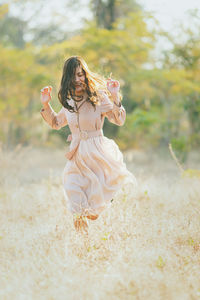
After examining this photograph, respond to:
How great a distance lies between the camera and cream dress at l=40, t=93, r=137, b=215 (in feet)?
12.5

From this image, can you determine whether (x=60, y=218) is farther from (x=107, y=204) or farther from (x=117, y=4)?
(x=117, y=4)

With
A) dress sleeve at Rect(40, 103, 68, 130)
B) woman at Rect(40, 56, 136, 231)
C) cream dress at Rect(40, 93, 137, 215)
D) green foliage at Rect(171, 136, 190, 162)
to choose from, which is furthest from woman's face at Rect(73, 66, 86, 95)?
green foliage at Rect(171, 136, 190, 162)

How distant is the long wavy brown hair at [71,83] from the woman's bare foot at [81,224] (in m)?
1.00

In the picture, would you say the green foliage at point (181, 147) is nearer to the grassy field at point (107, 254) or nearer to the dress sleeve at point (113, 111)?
the grassy field at point (107, 254)

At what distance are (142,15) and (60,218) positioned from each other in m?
6.02

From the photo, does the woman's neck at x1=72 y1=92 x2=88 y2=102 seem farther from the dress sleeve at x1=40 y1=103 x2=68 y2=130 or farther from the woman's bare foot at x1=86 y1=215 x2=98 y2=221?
the woman's bare foot at x1=86 y1=215 x2=98 y2=221

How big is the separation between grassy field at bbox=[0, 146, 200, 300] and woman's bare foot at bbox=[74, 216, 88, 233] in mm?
83

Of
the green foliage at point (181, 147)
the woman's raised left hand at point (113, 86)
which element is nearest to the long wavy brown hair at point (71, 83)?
the woman's raised left hand at point (113, 86)

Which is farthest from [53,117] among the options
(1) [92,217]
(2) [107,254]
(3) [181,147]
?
(3) [181,147]

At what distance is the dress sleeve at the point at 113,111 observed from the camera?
3777 mm

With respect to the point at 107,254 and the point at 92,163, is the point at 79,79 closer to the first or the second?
the point at 92,163

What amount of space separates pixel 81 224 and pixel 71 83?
1.27m

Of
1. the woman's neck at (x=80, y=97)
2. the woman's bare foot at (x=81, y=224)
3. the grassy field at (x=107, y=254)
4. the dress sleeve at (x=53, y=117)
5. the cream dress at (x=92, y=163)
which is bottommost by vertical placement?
the grassy field at (x=107, y=254)

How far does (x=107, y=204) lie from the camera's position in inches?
Result: 152
